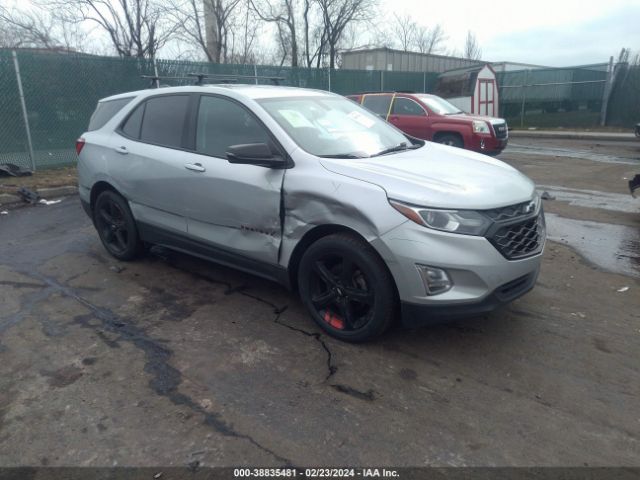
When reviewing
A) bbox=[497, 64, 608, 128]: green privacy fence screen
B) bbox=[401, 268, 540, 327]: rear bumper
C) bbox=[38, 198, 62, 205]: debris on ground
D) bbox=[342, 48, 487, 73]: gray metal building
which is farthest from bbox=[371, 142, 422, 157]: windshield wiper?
bbox=[342, 48, 487, 73]: gray metal building

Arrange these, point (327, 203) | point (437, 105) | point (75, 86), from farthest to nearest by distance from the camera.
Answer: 1. point (437, 105)
2. point (75, 86)
3. point (327, 203)

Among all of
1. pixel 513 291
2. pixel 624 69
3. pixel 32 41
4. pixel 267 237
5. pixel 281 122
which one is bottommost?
pixel 513 291

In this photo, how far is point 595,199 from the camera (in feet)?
25.8

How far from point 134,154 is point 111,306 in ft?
4.85

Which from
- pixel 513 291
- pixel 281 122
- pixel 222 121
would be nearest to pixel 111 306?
pixel 222 121

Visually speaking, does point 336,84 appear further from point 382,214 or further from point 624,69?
point 382,214

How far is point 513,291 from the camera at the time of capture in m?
3.18

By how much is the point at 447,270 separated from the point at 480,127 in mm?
9027

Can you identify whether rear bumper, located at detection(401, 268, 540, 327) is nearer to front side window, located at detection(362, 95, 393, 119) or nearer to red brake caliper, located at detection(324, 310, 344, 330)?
red brake caliper, located at detection(324, 310, 344, 330)

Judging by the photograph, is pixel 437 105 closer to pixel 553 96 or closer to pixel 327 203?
pixel 327 203

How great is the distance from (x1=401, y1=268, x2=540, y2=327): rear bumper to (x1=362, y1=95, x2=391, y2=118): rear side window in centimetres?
973

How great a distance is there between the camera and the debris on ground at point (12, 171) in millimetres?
9195

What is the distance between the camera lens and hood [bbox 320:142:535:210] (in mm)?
3018

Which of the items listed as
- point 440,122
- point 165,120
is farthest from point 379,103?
point 165,120
